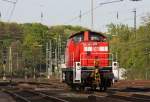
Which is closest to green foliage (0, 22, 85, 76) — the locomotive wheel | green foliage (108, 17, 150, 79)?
green foliage (108, 17, 150, 79)

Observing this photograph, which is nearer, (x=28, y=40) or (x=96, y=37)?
(x=96, y=37)

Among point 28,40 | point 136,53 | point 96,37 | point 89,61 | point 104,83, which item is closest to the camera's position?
point 104,83

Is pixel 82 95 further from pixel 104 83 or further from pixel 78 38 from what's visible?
pixel 78 38

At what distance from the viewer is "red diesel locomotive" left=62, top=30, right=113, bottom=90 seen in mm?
28109

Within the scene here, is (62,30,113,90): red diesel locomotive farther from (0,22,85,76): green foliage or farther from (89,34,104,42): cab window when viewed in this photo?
(0,22,85,76): green foliage

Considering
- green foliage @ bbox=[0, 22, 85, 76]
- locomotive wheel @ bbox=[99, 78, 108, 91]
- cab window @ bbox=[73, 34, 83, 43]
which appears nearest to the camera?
locomotive wheel @ bbox=[99, 78, 108, 91]

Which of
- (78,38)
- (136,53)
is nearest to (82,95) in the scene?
(78,38)

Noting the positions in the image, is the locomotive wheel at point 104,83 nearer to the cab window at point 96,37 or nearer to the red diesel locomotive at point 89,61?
the red diesel locomotive at point 89,61

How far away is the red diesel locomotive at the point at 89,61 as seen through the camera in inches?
1107

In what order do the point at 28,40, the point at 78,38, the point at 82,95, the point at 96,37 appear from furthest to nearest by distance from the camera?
the point at 28,40, the point at 78,38, the point at 96,37, the point at 82,95

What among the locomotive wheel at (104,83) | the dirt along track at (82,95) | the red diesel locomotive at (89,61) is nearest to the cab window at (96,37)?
the red diesel locomotive at (89,61)

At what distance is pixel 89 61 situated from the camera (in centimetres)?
2905

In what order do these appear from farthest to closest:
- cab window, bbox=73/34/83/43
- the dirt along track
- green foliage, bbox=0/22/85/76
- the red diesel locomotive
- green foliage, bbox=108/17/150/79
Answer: green foliage, bbox=0/22/85/76 < green foliage, bbox=108/17/150/79 < cab window, bbox=73/34/83/43 < the red diesel locomotive < the dirt along track

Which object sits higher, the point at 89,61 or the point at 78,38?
the point at 78,38
